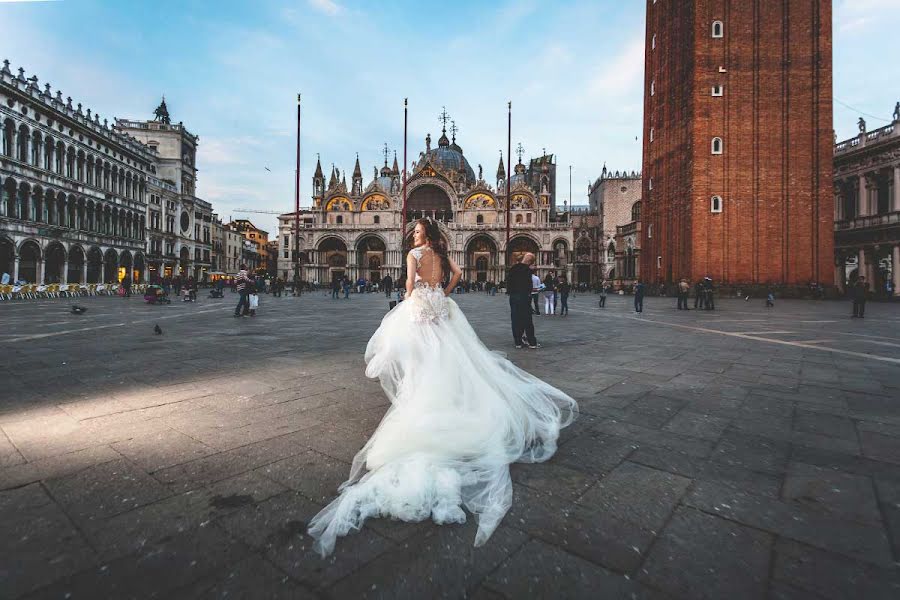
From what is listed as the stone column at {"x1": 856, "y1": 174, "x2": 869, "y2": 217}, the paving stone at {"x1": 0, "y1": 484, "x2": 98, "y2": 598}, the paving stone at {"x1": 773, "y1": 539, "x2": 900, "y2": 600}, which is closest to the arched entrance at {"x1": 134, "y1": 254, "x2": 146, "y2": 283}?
the paving stone at {"x1": 0, "y1": 484, "x2": 98, "y2": 598}

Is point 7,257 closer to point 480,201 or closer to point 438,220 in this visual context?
point 438,220

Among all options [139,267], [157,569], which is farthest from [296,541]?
[139,267]

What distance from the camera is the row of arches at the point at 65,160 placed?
87.2 feet

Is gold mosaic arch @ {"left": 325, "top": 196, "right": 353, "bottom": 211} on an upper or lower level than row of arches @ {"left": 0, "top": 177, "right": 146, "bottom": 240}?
upper

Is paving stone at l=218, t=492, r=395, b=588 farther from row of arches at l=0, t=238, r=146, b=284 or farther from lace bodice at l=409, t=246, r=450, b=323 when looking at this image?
row of arches at l=0, t=238, r=146, b=284

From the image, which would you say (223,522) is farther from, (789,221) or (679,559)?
(789,221)

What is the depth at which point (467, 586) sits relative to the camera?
1530 millimetres

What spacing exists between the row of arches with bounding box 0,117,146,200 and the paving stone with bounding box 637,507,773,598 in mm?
37955

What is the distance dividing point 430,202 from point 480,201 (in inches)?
274

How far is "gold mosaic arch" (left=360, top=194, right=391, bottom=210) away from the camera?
59.1 m

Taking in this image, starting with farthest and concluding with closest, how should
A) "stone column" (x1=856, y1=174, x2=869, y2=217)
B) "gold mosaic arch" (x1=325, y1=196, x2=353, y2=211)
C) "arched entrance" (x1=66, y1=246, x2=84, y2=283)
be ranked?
1. "gold mosaic arch" (x1=325, y1=196, x2=353, y2=211)
2. "arched entrance" (x1=66, y1=246, x2=84, y2=283)
3. "stone column" (x1=856, y1=174, x2=869, y2=217)

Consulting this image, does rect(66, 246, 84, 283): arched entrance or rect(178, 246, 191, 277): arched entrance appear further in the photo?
rect(178, 246, 191, 277): arched entrance

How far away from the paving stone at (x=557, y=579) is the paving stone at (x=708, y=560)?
0.33 feet

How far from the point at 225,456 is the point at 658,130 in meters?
34.0
